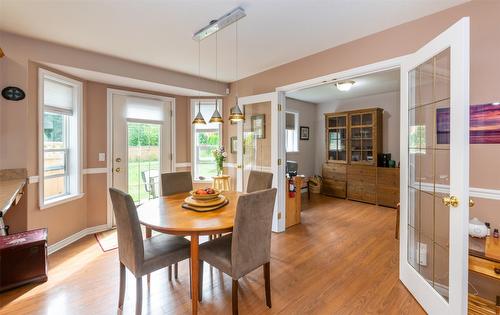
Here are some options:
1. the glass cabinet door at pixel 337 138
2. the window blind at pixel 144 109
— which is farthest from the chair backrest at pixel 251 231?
the glass cabinet door at pixel 337 138

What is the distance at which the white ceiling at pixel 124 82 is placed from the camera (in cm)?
292

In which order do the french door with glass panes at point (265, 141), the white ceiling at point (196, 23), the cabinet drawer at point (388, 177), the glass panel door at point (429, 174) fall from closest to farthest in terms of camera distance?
the glass panel door at point (429, 174), the white ceiling at point (196, 23), the french door with glass panes at point (265, 141), the cabinet drawer at point (388, 177)

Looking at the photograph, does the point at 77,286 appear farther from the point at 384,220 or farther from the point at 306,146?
the point at 306,146

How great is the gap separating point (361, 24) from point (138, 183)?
12.6ft

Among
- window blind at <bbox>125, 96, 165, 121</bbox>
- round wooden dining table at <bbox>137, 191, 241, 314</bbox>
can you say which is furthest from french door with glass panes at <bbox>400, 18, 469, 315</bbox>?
window blind at <bbox>125, 96, 165, 121</bbox>

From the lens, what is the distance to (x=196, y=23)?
227cm

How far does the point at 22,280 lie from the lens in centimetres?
209

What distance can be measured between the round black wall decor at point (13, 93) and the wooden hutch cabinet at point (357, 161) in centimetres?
564

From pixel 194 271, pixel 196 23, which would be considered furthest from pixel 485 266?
pixel 196 23

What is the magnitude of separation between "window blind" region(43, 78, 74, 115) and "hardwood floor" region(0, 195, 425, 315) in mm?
1802

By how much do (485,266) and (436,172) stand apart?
686 mm

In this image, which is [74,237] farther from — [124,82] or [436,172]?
[436,172]

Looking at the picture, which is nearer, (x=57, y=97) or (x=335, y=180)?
(x=57, y=97)

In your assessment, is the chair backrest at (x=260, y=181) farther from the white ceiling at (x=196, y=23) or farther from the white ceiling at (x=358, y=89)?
the white ceiling at (x=358, y=89)
